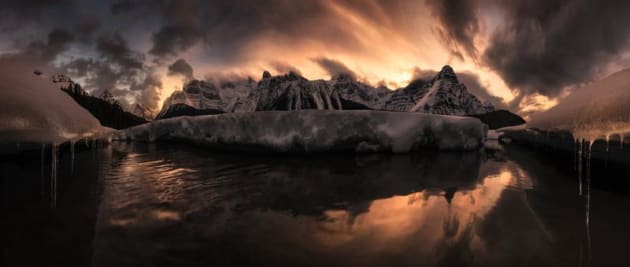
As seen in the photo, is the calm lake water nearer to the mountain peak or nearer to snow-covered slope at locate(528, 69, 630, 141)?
snow-covered slope at locate(528, 69, 630, 141)

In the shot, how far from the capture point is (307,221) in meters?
2.21

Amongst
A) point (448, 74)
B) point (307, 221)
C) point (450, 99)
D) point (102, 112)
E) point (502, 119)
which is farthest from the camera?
point (448, 74)

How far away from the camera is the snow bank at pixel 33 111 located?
2.38 m

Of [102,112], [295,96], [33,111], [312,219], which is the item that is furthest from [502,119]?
[33,111]

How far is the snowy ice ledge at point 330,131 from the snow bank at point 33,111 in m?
3.92

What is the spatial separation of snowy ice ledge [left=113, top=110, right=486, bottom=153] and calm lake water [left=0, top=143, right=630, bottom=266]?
263 cm

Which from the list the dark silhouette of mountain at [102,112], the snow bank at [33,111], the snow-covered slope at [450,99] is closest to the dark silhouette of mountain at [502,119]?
the snow-covered slope at [450,99]

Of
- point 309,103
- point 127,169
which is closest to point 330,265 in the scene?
point 127,169

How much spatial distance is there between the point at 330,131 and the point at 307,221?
454cm

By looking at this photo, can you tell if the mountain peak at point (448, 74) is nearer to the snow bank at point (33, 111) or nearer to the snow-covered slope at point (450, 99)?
the snow-covered slope at point (450, 99)

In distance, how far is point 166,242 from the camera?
181 cm

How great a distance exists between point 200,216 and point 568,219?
3.14 m

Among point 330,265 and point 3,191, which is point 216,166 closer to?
point 3,191

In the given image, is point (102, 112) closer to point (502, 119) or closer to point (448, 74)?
point (502, 119)
